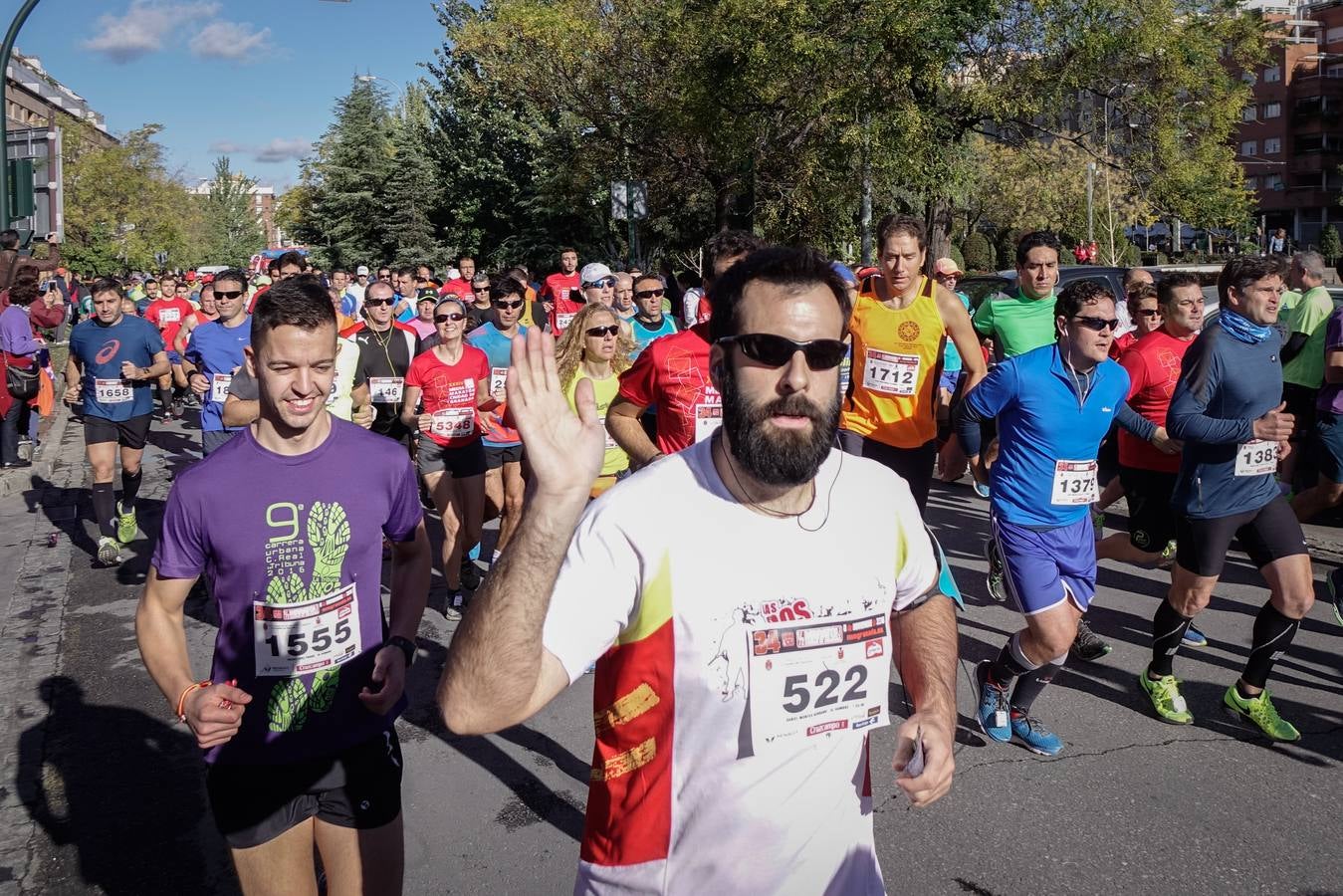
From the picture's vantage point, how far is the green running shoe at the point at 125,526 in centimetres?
895

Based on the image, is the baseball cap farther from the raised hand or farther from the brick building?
the brick building

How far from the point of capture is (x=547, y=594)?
1.73 metres

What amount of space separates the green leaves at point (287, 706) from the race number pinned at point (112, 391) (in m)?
6.81

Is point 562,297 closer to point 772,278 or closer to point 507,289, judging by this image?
point 507,289

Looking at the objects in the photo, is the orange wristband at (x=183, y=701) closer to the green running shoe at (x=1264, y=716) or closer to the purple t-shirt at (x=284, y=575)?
the purple t-shirt at (x=284, y=575)

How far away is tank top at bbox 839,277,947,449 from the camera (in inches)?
225

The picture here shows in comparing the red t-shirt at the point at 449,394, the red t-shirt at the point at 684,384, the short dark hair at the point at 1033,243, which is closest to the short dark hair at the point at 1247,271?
the short dark hair at the point at 1033,243

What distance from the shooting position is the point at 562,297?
14992mm

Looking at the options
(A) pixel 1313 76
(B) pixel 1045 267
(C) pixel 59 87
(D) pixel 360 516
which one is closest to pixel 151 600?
(D) pixel 360 516

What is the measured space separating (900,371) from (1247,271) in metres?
1.67

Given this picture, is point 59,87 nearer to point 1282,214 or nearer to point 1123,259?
point 1123,259

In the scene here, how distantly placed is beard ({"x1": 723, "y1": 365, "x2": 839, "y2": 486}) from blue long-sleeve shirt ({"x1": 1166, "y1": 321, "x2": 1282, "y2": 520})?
12.3 feet

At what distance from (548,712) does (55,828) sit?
213 centimetres

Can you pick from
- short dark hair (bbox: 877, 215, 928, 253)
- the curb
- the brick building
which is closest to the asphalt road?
short dark hair (bbox: 877, 215, 928, 253)
